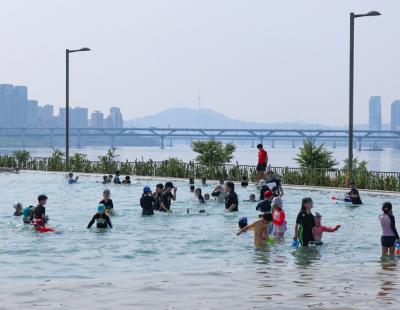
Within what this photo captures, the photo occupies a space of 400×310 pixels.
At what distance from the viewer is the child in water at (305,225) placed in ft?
58.2

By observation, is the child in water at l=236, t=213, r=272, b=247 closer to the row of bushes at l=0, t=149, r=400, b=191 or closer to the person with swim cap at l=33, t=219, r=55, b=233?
the person with swim cap at l=33, t=219, r=55, b=233

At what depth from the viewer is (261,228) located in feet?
62.1

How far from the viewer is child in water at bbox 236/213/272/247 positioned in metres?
18.7

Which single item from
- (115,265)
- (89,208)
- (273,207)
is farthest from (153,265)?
(89,208)

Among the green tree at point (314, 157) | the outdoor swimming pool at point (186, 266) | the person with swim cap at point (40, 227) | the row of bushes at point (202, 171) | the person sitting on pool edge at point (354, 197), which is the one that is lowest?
the outdoor swimming pool at point (186, 266)

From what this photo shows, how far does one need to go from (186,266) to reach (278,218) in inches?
154

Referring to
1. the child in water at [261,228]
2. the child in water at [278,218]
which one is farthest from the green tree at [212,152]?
the child in water at [261,228]

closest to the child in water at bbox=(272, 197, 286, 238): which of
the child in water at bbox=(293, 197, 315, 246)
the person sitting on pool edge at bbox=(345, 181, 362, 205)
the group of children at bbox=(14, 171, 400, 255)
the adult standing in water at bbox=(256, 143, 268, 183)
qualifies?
the group of children at bbox=(14, 171, 400, 255)

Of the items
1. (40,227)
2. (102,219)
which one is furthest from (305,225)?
(40,227)

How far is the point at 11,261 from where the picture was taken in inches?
679

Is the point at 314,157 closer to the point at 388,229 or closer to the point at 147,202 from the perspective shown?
the point at 147,202

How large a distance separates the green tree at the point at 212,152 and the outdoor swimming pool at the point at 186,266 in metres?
20.5

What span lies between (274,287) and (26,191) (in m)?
26.2

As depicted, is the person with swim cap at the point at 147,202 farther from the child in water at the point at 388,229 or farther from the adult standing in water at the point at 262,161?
the adult standing in water at the point at 262,161
